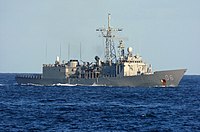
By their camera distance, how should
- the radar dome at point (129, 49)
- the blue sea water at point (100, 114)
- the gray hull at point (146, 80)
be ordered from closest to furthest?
the blue sea water at point (100, 114) → the gray hull at point (146, 80) → the radar dome at point (129, 49)

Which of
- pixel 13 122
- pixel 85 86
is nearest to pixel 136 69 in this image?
pixel 85 86

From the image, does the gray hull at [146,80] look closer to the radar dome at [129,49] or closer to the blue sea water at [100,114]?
the radar dome at [129,49]

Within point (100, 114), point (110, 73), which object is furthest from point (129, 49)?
point (100, 114)

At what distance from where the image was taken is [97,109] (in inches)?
2581

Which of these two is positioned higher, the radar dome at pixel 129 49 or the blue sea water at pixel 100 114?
the radar dome at pixel 129 49

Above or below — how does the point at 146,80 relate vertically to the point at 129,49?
below

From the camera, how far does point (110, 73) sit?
115 metres

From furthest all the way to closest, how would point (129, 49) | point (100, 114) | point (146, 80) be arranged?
1. point (129, 49)
2. point (146, 80)
3. point (100, 114)

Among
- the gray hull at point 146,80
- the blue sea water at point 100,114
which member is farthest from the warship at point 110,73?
the blue sea water at point 100,114

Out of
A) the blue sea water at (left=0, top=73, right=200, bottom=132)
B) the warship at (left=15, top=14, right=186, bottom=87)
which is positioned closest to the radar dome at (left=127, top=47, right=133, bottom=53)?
the warship at (left=15, top=14, right=186, bottom=87)

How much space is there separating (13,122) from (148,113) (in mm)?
14461

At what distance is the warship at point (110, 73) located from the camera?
110 m

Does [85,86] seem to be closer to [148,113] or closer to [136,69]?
[136,69]

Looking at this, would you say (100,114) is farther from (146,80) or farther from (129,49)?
(129,49)
